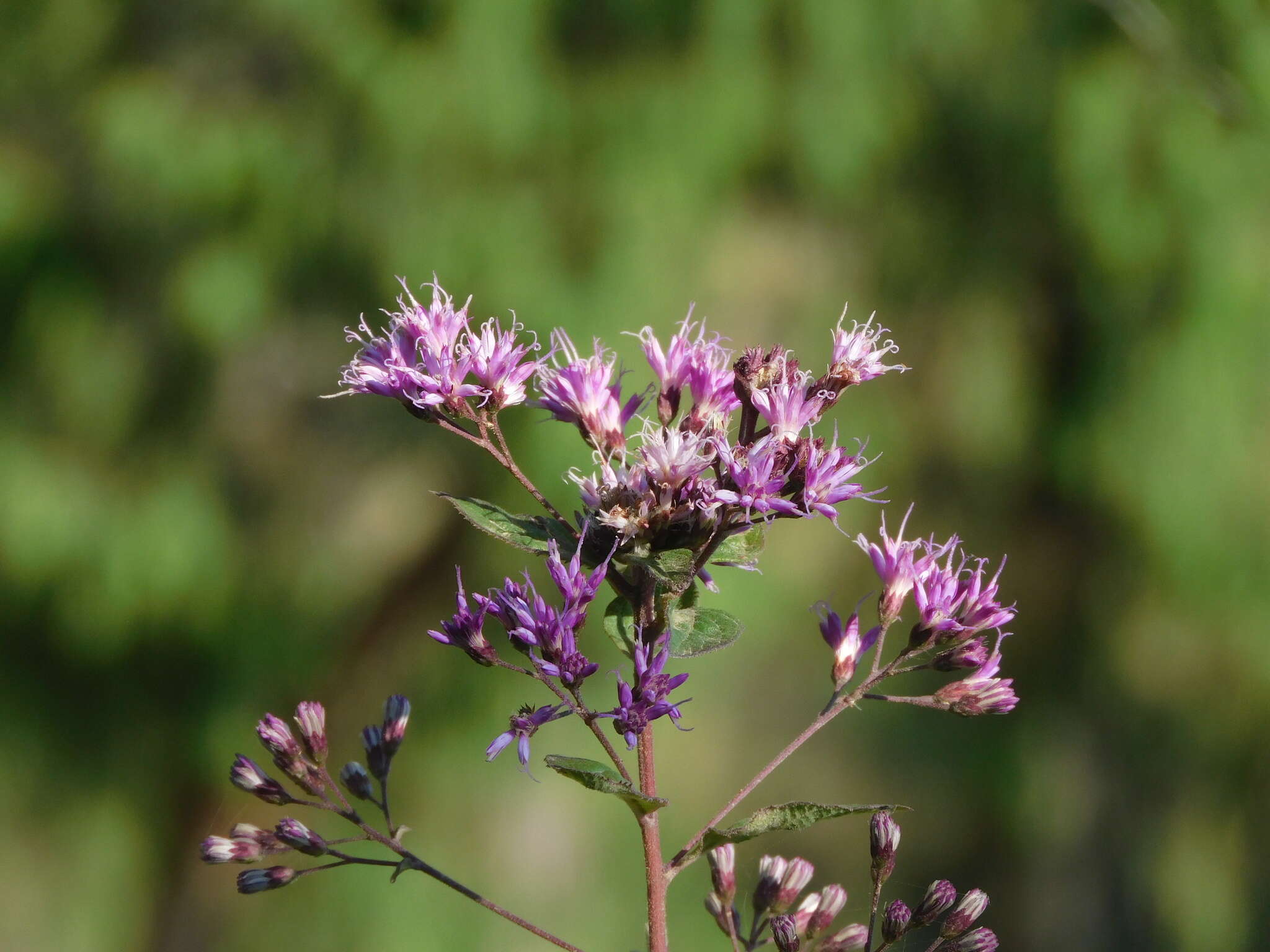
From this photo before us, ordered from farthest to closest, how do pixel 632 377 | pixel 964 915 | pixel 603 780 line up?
1. pixel 632 377
2. pixel 964 915
3. pixel 603 780

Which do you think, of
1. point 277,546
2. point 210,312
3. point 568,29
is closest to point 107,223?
point 210,312

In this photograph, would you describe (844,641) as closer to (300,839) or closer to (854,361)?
(854,361)

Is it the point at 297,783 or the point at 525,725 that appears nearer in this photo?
the point at 525,725

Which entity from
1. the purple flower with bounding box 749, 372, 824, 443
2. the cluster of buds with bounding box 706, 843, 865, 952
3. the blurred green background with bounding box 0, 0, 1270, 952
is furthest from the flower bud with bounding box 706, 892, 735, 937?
the blurred green background with bounding box 0, 0, 1270, 952

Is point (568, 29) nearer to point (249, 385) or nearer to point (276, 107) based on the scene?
point (276, 107)

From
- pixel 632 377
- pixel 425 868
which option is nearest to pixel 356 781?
pixel 425 868

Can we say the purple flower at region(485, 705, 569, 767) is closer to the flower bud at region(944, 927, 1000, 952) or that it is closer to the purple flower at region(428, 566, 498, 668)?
the purple flower at region(428, 566, 498, 668)
